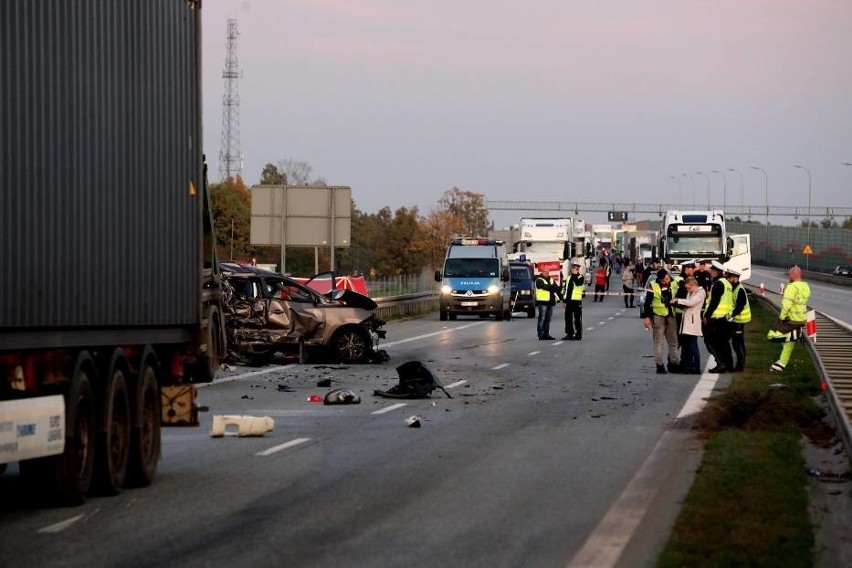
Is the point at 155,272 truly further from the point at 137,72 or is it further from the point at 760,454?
the point at 760,454

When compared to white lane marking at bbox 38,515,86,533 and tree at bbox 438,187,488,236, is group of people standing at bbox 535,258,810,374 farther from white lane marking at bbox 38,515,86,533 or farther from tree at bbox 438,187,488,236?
tree at bbox 438,187,488,236

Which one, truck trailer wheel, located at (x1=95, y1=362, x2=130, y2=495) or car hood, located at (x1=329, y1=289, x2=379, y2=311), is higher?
car hood, located at (x1=329, y1=289, x2=379, y2=311)

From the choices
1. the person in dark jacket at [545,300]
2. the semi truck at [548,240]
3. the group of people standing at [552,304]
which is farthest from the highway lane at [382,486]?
the semi truck at [548,240]

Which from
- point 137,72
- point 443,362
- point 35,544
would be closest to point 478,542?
point 35,544

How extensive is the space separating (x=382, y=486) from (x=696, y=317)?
1582 centimetres

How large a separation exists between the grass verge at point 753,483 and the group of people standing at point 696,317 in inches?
135

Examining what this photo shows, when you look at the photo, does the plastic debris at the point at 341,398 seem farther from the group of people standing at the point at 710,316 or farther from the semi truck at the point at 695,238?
the semi truck at the point at 695,238

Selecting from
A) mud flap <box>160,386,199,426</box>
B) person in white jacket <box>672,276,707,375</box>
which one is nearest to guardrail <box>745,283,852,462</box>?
person in white jacket <box>672,276,707,375</box>

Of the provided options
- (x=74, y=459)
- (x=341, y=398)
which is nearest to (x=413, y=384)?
(x=341, y=398)

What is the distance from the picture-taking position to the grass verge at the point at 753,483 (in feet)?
33.4

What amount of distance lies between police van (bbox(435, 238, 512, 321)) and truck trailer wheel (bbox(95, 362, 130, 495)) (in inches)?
1647

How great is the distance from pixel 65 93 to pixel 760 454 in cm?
743

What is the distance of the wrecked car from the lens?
1166 inches

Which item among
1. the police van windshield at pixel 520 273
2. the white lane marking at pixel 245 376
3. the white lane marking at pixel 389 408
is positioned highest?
the police van windshield at pixel 520 273
